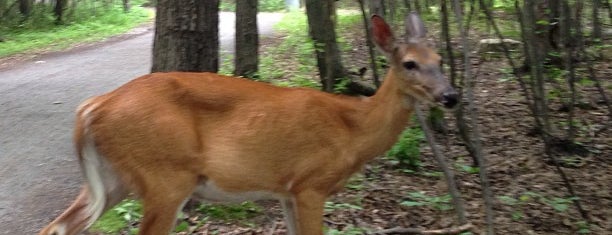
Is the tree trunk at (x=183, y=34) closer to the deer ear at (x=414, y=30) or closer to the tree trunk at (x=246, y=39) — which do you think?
the deer ear at (x=414, y=30)

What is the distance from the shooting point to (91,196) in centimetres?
445

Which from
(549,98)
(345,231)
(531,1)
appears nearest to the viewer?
(345,231)

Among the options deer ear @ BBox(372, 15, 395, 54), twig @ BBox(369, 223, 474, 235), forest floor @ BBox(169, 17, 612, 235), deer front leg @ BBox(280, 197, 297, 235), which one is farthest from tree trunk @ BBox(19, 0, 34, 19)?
deer ear @ BBox(372, 15, 395, 54)

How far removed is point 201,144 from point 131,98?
477mm

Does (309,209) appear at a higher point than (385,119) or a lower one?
lower

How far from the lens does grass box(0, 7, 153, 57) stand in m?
18.4

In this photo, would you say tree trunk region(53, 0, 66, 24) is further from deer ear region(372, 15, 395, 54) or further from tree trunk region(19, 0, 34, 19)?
deer ear region(372, 15, 395, 54)

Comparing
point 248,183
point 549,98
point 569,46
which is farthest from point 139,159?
point 549,98

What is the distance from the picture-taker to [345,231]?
5.82 meters

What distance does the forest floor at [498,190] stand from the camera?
6.16 metres

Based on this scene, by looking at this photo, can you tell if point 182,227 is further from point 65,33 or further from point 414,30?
point 65,33

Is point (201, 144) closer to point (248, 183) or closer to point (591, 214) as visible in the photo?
point (248, 183)

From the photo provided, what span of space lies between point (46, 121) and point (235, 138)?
20.3 feet

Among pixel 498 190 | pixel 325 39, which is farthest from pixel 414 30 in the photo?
pixel 325 39
